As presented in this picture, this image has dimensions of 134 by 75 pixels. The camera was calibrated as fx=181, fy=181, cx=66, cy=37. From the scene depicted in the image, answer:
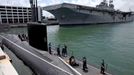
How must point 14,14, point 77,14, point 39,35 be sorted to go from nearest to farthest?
1. point 39,35
2. point 77,14
3. point 14,14

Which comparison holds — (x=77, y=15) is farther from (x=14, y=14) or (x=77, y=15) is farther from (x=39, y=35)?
(x=39, y=35)

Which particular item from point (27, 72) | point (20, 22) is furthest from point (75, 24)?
point (27, 72)

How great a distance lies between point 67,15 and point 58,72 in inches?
2893

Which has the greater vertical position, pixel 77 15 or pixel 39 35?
pixel 77 15

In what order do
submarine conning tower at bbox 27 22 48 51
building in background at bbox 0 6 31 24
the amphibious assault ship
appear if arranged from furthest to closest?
building in background at bbox 0 6 31 24
the amphibious assault ship
submarine conning tower at bbox 27 22 48 51

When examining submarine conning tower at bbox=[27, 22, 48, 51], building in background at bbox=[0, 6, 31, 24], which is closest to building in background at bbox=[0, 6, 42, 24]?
building in background at bbox=[0, 6, 31, 24]

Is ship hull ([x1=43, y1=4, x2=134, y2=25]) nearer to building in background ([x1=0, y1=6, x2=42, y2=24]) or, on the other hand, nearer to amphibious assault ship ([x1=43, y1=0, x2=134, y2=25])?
amphibious assault ship ([x1=43, y1=0, x2=134, y2=25])

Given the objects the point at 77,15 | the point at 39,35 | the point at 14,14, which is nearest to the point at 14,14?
the point at 14,14

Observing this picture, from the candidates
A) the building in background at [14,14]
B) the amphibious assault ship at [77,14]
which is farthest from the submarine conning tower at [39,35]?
the building in background at [14,14]

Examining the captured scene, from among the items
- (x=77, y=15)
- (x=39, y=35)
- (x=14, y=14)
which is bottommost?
(x=39, y=35)

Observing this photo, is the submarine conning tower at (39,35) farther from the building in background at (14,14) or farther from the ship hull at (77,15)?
the building in background at (14,14)

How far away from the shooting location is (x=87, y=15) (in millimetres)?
84250

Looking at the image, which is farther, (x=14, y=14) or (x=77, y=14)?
(x=14, y=14)

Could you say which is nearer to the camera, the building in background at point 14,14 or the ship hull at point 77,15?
the ship hull at point 77,15
